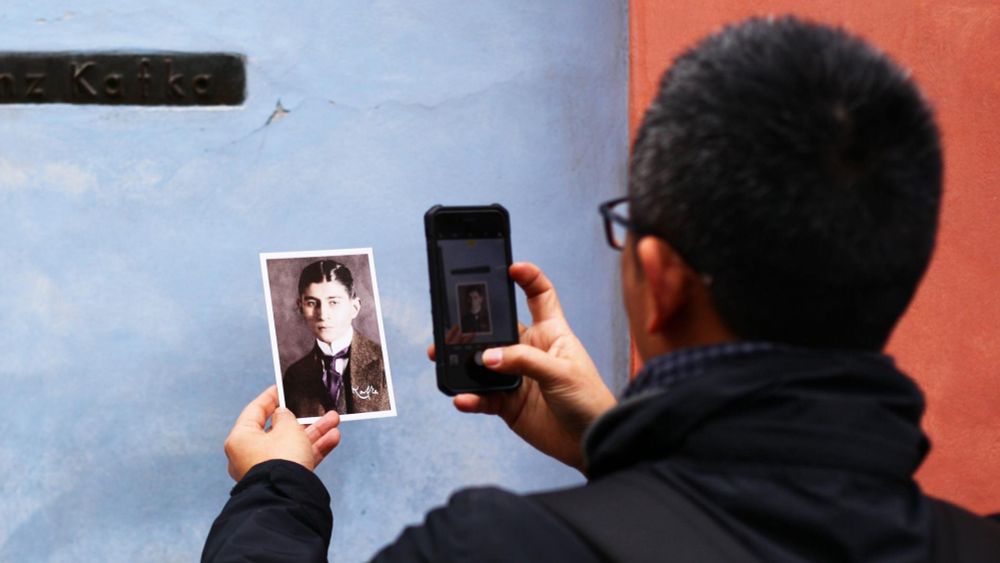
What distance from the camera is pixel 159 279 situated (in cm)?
191

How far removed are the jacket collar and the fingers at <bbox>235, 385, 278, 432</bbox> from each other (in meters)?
0.74

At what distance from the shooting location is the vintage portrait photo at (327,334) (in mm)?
1614

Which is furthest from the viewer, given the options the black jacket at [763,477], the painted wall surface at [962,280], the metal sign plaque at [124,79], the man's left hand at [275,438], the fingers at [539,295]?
the painted wall surface at [962,280]

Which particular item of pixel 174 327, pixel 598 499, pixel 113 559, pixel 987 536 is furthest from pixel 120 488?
pixel 987 536

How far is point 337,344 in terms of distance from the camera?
5.47ft

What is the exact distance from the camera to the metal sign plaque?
6.00ft

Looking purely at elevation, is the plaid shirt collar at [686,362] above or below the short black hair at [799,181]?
below

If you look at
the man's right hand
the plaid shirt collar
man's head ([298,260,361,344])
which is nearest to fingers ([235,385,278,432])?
man's head ([298,260,361,344])

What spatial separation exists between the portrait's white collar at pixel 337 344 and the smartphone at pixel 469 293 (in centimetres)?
22

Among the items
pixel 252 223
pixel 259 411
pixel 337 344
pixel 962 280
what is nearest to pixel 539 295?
pixel 337 344

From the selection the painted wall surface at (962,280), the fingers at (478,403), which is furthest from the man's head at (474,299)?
the painted wall surface at (962,280)

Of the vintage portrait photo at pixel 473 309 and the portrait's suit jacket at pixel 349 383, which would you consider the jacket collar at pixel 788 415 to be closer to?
the vintage portrait photo at pixel 473 309

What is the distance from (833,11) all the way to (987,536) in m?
1.45

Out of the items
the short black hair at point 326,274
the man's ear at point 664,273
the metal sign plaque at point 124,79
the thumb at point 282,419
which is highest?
the metal sign plaque at point 124,79
